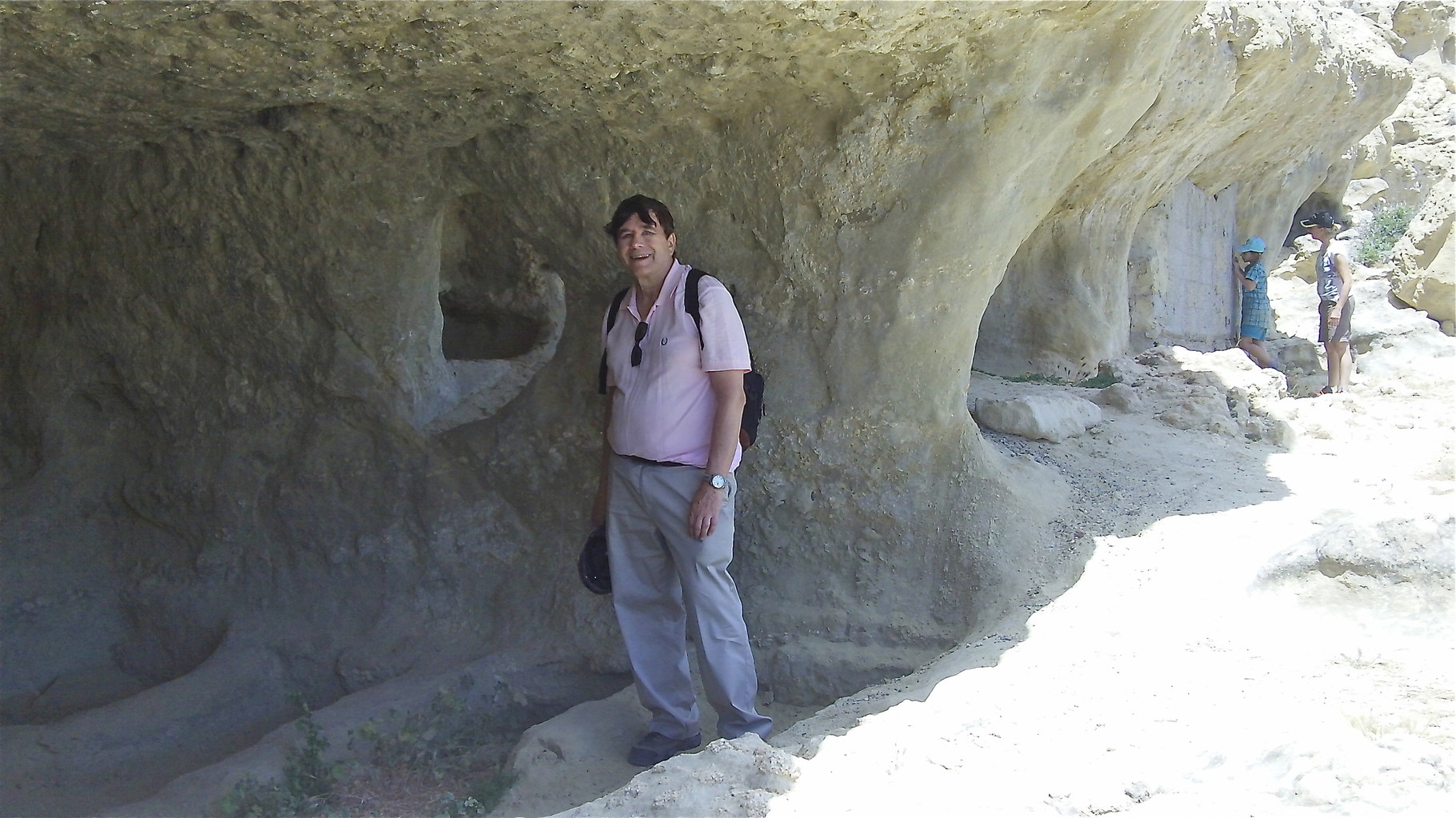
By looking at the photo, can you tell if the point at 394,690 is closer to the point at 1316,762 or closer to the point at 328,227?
the point at 328,227

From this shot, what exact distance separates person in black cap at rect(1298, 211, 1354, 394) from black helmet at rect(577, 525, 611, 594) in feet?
19.8

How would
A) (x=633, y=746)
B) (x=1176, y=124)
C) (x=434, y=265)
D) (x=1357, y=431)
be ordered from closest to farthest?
(x=633, y=746), (x=434, y=265), (x=1357, y=431), (x=1176, y=124)

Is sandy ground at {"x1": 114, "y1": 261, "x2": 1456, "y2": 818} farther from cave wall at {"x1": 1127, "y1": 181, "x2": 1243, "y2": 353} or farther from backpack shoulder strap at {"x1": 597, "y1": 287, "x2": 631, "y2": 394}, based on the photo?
cave wall at {"x1": 1127, "y1": 181, "x2": 1243, "y2": 353}

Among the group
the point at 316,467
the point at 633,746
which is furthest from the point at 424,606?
the point at 633,746

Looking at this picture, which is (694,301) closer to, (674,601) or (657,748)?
(674,601)

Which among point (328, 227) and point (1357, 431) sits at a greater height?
point (328, 227)

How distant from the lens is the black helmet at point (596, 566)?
3.10 m

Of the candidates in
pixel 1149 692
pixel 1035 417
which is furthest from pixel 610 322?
pixel 1035 417

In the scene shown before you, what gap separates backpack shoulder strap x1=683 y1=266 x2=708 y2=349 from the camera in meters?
2.82

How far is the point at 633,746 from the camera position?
3.07 metres

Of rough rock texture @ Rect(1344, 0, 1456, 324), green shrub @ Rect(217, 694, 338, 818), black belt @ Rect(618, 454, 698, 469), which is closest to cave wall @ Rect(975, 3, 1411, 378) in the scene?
black belt @ Rect(618, 454, 698, 469)

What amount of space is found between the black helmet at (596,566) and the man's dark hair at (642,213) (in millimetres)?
871

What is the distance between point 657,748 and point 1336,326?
624 centimetres

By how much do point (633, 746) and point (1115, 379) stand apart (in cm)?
373
